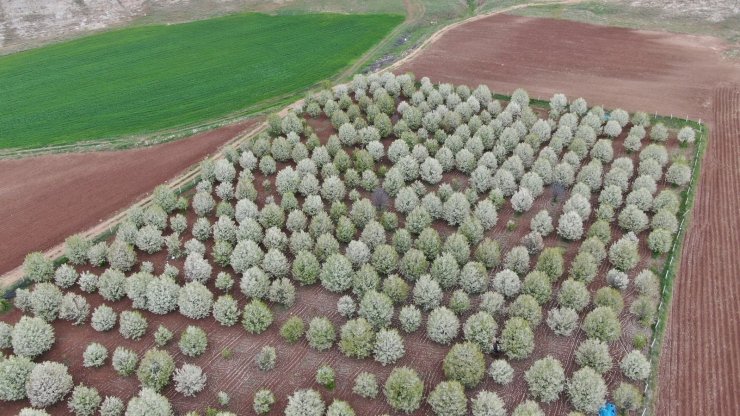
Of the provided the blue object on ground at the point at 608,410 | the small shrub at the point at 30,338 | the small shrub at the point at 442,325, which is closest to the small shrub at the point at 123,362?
the small shrub at the point at 30,338

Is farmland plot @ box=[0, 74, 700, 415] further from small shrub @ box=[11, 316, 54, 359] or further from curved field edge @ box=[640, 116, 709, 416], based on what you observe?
curved field edge @ box=[640, 116, 709, 416]

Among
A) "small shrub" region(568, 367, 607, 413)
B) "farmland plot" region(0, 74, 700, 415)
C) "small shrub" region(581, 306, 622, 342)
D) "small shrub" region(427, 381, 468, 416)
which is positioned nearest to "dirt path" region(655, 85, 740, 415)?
"farmland plot" region(0, 74, 700, 415)

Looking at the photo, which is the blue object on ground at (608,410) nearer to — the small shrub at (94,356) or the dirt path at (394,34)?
the small shrub at (94,356)

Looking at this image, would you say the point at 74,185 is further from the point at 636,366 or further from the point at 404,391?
the point at 636,366

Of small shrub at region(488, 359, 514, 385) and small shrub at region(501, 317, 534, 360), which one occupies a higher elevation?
small shrub at region(501, 317, 534, 360)

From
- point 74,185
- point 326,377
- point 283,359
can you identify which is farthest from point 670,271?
point 74,185

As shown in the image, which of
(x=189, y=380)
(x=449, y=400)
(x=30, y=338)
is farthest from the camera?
(x=30, y=338)
